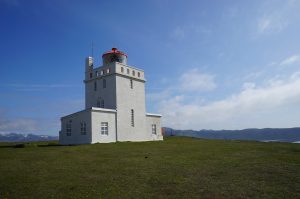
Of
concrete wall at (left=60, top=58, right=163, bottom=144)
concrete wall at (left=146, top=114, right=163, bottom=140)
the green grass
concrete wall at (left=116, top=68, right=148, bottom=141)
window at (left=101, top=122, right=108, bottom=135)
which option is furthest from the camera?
concrete wall at (left=146, top=114, right=163, bottom=140)

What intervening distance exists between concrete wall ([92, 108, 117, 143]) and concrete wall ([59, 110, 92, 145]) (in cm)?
67

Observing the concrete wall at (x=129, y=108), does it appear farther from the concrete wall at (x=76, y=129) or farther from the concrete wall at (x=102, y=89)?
the concrete wall at (x=76, y=129)

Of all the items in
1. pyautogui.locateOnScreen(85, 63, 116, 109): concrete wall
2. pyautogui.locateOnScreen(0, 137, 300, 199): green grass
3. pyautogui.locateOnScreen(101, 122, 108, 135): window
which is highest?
pyautogui.locateOnScreen(85, 63, 116, 109): concrete wall

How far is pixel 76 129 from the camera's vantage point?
35.9 meters

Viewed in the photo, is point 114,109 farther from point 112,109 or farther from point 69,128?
point 69,128

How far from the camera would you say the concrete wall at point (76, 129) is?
3444 centimetres

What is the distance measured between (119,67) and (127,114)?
7.12 metres

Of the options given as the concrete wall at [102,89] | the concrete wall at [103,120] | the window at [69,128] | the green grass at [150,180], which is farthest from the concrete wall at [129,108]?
the green grass at [150,180]

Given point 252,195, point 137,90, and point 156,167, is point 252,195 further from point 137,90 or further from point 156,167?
point 137,90

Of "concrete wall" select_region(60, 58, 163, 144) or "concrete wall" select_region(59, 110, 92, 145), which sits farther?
"concrete wall" select_region(60, 58, 163, 144)

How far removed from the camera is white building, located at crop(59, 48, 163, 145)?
116 ft

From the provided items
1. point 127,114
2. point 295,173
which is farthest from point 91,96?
point 295,173

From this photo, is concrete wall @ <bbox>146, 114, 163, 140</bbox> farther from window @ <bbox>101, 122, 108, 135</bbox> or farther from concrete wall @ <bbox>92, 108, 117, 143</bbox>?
window @ <bbox>101, 122, 108, 135</bbox>

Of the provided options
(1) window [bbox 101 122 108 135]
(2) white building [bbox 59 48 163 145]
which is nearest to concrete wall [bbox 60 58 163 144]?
(2) white building [bbox 59 48 163 145]
